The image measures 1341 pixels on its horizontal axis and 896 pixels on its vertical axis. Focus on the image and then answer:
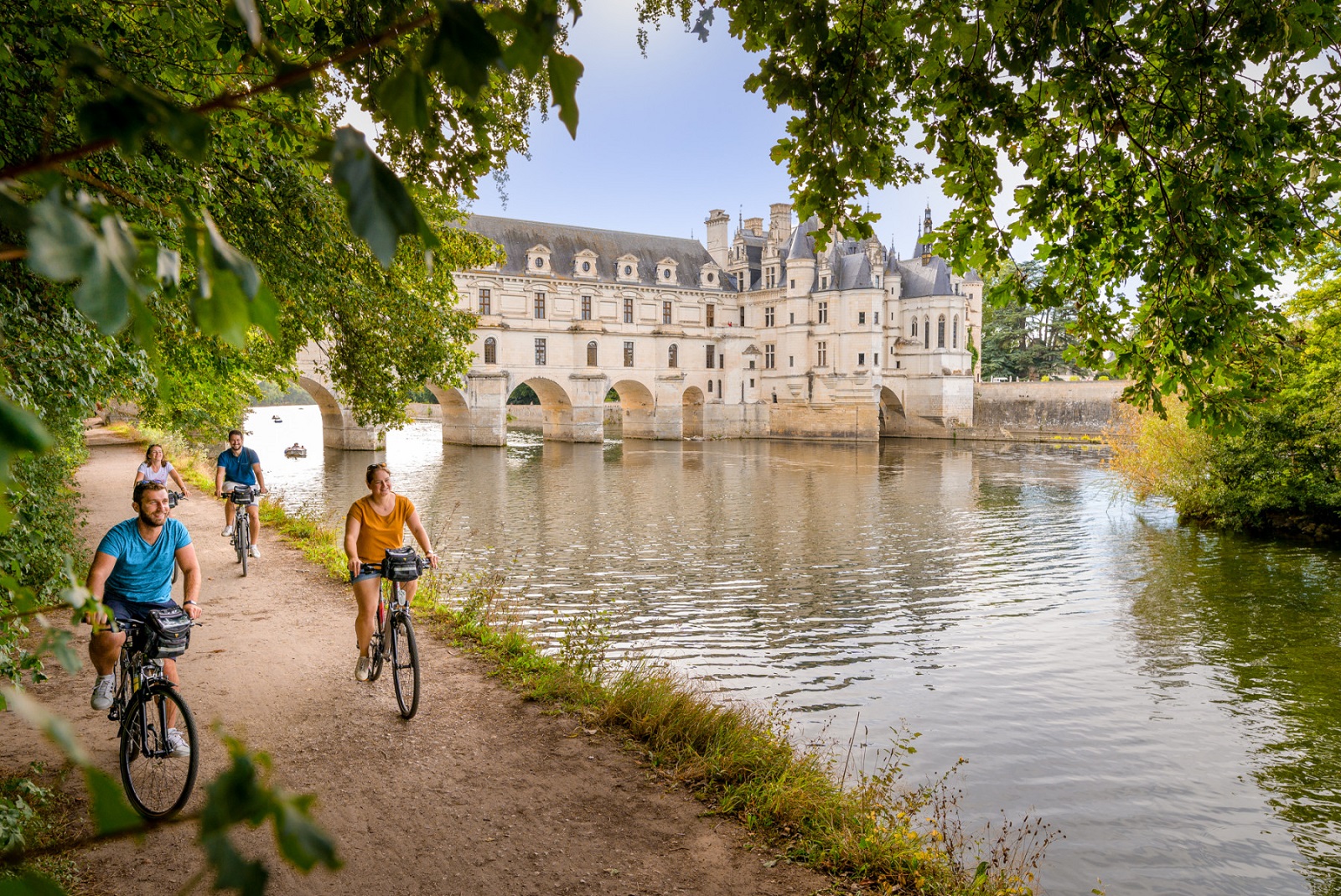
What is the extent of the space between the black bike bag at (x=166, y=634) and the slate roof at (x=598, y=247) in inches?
1643

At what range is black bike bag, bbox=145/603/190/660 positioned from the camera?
4.56m

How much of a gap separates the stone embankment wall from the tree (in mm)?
45943

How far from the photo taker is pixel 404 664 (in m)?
5.93

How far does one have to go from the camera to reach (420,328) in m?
8.05

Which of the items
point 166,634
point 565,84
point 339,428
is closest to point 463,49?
point 565,84

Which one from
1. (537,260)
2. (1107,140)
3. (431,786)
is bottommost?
(431,786)

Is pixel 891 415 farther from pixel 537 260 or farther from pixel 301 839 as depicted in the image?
pixel 301 839

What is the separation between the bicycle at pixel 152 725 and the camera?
14.6 ft

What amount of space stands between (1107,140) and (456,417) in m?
42.2

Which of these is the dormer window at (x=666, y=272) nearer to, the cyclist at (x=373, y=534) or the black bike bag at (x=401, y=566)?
the cyclist at (x=373, y=534)

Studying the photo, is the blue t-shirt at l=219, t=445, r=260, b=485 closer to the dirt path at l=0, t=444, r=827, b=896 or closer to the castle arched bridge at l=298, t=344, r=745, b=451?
the dirt path at l=0, t=444, r=827, b=896

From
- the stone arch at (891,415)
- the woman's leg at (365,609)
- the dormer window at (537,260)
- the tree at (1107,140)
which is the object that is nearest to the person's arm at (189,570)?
the woman's leg at (365,609)

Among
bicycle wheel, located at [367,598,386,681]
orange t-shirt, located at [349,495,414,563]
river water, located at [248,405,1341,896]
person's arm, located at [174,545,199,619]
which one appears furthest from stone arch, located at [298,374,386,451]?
person's arm, located at [174,545,199,619]

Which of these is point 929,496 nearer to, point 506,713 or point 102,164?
point 506,713
